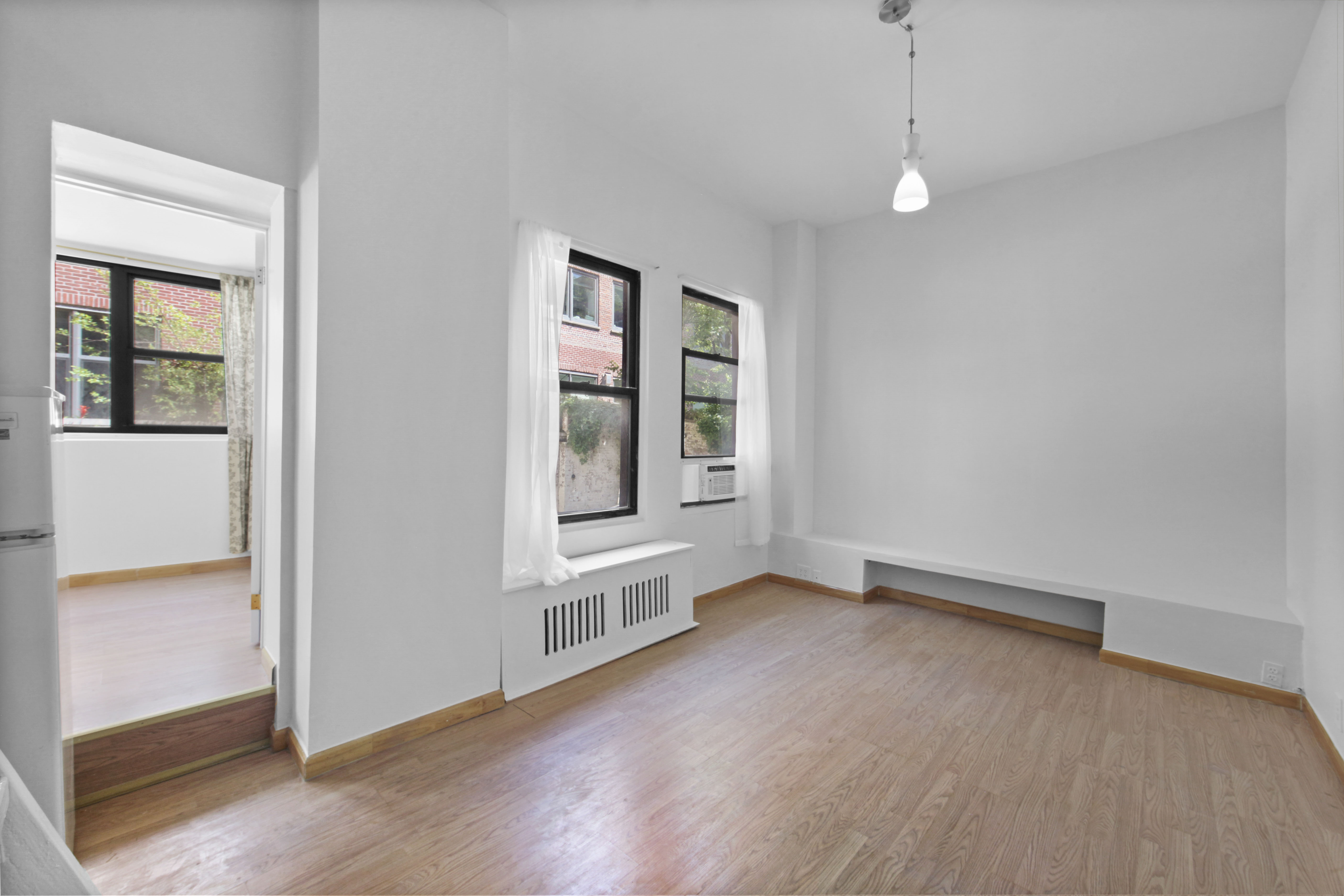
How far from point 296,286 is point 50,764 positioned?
1677 millimetres

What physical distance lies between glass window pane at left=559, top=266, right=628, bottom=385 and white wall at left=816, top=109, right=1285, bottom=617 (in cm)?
214

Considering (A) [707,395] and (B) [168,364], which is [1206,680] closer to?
(A) [707,395]

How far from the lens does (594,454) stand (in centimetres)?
357

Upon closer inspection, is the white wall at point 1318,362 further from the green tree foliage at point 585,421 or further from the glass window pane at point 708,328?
the green tree foliage at point 585,421

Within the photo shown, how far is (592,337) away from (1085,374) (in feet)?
10.7

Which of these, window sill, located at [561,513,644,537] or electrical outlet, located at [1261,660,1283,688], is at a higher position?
window sill, located at [561,513,644,537]

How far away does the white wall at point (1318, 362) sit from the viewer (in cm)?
226

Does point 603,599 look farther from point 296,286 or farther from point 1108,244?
point 1108,244

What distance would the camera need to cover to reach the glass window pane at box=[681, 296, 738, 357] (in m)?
4.27

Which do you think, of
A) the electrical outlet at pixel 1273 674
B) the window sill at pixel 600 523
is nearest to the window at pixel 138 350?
the window sill at pixel 600 523

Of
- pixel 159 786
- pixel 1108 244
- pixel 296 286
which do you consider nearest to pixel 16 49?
pixel 296 286

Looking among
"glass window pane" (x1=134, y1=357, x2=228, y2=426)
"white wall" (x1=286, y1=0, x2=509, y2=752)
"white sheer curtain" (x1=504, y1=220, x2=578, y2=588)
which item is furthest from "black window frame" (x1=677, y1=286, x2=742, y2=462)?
"glass window pane" (x1=134, y1=357, x2=228, y2=426)

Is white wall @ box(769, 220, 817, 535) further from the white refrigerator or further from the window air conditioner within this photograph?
the white refrigerator

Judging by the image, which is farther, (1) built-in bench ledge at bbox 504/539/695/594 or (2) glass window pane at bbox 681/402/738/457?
(2) glass window pane at bbox 681/402/738/457
